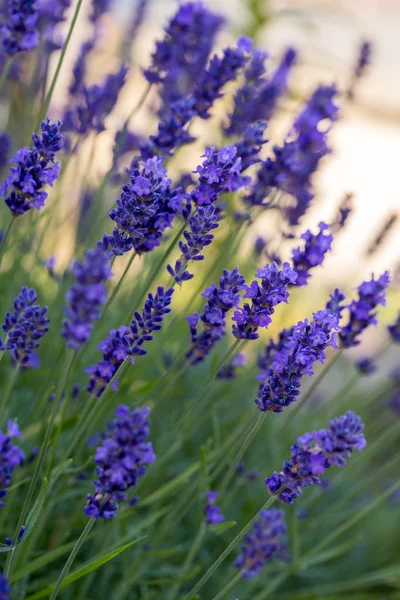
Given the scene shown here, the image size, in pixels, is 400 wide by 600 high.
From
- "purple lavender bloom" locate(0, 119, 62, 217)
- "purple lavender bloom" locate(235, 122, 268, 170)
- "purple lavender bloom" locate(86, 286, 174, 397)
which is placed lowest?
"purple lavender bloom" locate(86, 286, 174, 397)

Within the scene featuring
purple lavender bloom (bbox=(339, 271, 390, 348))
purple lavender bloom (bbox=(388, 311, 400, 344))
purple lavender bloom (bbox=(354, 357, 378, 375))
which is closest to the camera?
purple lavender bloom (bbox=(339, 271, 390, 348))

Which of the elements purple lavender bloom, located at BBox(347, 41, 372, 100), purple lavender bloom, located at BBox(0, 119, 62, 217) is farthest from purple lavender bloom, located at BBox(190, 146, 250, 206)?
purple lavender bloom, located at BBox(347, 41, 372, 100)

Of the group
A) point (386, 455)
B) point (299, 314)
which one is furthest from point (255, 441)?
point (299, 314)

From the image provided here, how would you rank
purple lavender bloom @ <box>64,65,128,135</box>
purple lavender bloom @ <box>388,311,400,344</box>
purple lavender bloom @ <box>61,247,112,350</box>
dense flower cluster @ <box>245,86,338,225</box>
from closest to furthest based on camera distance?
purple lavender bloom @ <box>61,247,112,350</box>
dense flower cluster @ <box>245,86,338,225</box>
purple lavender bloom @ <box>388,311,400,344</box>
purple lavender bloom @ <box>64,65,128,135</box>

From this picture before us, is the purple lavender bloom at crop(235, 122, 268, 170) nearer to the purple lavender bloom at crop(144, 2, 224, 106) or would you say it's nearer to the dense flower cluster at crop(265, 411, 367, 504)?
the purple lavender bloom at crop(144, 2, 224, 106)

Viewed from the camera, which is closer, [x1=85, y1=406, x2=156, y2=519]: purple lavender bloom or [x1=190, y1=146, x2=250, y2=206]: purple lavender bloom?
[x1=85, y1=406, x2=156, y2=519]: purple lavender bloom

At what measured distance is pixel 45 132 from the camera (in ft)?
3.97

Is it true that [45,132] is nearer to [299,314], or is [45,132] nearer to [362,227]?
[299,314]

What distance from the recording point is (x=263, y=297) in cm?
126

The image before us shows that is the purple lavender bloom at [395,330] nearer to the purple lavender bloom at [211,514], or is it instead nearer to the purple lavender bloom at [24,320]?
the purple lavender bloom at [211,514]

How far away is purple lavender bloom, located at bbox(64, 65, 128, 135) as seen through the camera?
211 centimetres

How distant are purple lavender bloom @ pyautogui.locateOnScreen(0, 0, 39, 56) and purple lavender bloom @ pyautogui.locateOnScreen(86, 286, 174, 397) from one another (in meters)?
0.84

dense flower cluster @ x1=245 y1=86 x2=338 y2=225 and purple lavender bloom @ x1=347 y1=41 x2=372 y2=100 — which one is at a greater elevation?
purple lavender bloom @ x1=347 y1=41 x2=372 y2=100

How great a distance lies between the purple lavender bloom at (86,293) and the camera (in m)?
0.81
